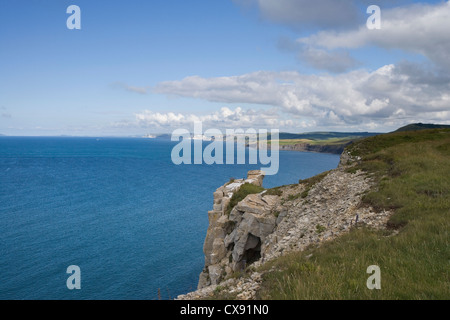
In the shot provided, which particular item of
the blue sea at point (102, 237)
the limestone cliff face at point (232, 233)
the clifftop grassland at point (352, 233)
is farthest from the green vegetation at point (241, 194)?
the blue sea at point (102, 237)

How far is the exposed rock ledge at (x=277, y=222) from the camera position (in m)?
18.9

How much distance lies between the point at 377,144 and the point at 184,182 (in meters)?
103

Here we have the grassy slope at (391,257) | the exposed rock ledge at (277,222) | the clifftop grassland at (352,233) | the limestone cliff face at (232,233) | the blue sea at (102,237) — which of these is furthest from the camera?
the blue sea at (102,237)

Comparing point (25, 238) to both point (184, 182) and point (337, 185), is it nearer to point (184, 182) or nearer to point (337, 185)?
point (337, 185)

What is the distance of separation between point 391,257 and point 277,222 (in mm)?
21354

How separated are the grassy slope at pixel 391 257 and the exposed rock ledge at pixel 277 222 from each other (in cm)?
161

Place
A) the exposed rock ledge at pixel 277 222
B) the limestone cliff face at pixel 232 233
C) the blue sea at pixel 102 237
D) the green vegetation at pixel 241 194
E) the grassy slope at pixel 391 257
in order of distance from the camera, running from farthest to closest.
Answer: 1. the blue sea at pixel 102 237
2. the green vegetation at pixel 241 194
3. the limestone cliff face at pixel 232 233
4. the exposed rock ledge at pixel 277 222
5. the grassy slope at pixel 391 257

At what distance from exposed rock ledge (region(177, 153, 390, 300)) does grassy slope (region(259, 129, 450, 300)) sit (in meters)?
1.61

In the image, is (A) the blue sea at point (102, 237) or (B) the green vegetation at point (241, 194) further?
(A) the blue sea at point (102, 237)

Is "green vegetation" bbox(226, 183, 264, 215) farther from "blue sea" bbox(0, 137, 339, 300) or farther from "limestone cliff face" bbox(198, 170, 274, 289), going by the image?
"blue sea" bbox(0, 137, 339, 300)

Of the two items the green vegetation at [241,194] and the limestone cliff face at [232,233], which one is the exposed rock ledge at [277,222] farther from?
the green vegetation at [241,194]

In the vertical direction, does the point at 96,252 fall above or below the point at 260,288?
below
